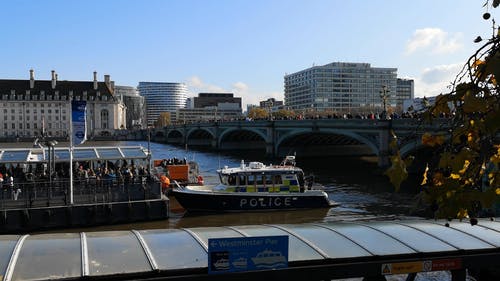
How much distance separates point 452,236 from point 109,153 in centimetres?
2650

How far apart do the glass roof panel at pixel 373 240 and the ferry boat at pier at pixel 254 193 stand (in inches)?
792

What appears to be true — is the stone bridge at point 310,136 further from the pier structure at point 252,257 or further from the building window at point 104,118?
the building window at point 104,118

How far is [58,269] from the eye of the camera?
807 centimetres

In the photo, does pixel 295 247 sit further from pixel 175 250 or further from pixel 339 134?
pixel 339 134

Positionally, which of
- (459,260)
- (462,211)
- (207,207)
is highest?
(462,211)

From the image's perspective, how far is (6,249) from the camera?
8.73 m

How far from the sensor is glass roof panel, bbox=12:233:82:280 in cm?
789

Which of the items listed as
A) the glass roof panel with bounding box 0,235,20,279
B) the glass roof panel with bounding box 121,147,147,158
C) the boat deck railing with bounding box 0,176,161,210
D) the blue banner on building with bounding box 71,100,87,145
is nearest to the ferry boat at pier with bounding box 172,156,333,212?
the boat deck railing with bounding box 0,176,161,210

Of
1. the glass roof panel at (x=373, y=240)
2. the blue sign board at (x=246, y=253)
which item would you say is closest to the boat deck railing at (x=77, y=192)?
the glass roof panel at (x=373, y=240)

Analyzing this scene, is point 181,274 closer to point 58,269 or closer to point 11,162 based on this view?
point 58,269

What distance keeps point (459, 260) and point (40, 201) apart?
72.8 feet

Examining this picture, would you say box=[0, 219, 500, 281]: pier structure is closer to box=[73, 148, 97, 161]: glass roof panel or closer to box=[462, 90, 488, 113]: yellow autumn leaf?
box=[462, 90, 488, 113]: yellow autumn leaf

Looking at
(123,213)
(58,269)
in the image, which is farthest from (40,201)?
(58,269)

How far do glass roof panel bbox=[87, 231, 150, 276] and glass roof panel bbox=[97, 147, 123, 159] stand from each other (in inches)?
916
